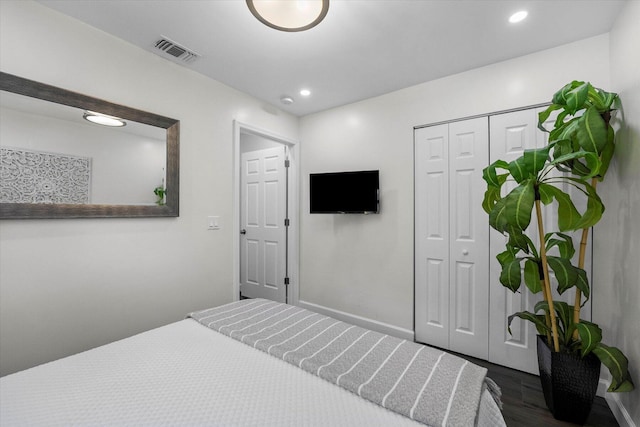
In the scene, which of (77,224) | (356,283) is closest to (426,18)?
(356,283)

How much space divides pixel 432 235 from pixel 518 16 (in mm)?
1711

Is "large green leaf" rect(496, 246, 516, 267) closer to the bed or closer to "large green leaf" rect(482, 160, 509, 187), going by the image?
"large green leaf" rect(482, 160, 509, 187)

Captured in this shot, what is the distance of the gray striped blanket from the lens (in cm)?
100

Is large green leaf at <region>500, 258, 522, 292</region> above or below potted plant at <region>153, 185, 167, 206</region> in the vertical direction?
below

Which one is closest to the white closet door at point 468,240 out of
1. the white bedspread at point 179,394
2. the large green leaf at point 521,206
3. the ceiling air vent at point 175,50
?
the large green leaf at point 521,206

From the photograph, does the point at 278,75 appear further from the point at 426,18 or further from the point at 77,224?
the point at 77,224

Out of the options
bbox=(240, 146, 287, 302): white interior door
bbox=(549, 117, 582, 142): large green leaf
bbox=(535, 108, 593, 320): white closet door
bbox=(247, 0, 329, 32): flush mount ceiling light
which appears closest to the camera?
bbox=(247, 0, 329, 32): flush mount ceiling light

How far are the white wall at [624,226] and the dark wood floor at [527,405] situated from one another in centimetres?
14

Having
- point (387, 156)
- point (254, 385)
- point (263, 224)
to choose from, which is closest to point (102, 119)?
point (254, 385)

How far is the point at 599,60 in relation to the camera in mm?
1941

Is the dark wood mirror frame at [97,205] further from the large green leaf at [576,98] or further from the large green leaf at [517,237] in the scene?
the large green leaf at [576,98]

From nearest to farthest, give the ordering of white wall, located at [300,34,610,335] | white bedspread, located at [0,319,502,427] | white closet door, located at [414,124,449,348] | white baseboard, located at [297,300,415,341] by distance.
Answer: white bedspread, located at [0,319,502,427] → white wall, located at [300,34,610,335] → white closet door, located at [414,124,449,348] → white baseboard, located at [297,300,415,341]

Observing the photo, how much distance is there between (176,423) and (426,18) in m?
2.44

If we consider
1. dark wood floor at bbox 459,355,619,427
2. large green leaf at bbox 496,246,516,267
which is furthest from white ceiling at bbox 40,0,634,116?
dark wood floor at bbox 459,355,619,427
